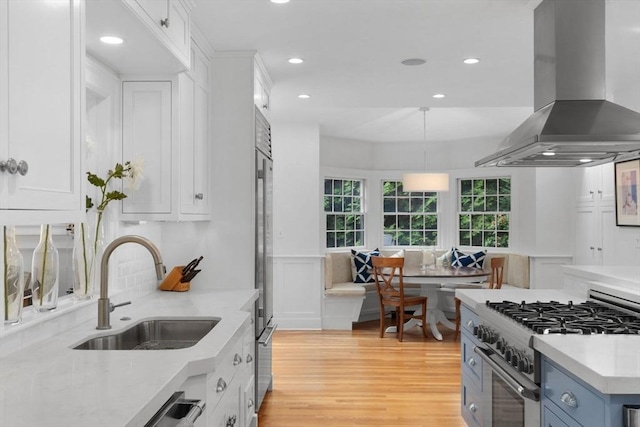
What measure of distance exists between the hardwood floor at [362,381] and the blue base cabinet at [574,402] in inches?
68.0

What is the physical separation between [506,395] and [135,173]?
2.16 meters

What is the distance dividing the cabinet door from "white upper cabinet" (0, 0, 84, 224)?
4.45ft

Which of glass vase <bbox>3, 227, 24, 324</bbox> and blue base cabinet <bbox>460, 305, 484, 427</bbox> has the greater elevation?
glass vase <bbox>3, 227, 24, 324</bbox>

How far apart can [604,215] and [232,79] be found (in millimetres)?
4381

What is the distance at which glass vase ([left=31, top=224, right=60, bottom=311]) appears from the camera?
2.15 metres

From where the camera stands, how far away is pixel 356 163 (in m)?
8.08

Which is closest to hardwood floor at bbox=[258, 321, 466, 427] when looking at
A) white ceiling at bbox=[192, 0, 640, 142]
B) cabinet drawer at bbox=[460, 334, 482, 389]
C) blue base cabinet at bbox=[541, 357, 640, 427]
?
cabinet drawer at bbox=[460, 334, 482, 389]

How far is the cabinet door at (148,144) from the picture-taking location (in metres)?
2.97

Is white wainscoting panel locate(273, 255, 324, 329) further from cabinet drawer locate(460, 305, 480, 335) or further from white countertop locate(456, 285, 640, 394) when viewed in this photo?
white countertop locate(456, 285, 640, 394)

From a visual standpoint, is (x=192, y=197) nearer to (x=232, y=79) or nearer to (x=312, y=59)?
(x=232, y=79)

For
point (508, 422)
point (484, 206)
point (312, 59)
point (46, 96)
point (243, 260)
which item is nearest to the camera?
point (46, 96)

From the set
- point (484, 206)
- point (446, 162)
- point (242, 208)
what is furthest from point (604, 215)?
point (242, 208)

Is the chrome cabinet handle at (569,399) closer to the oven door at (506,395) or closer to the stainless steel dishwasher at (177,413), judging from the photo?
the oven door at (506,395)

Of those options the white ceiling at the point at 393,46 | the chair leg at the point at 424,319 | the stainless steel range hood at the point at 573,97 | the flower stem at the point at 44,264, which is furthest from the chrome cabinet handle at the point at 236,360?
the chair leg at the point at 424,319
